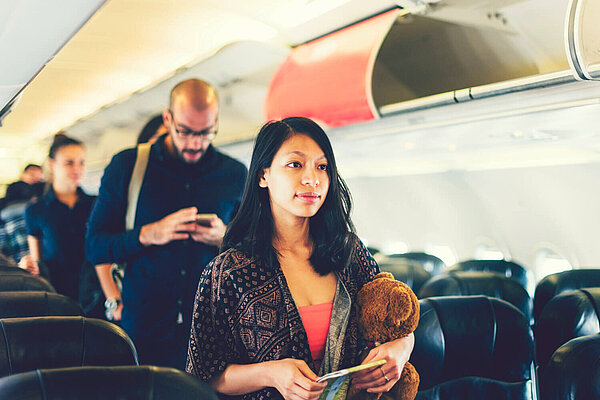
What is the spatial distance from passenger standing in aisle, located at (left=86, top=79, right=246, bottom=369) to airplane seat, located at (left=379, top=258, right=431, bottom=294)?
8.72 ft

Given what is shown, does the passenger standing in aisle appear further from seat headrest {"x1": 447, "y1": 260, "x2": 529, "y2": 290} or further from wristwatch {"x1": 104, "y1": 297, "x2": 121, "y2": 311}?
seat headrest {"x1": 447, "y1": 260, "x2": 529, "y2": 290}

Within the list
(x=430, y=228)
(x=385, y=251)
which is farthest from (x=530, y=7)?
(x=385, y=251)

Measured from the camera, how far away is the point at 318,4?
13.5 ft

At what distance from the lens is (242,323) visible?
162cm

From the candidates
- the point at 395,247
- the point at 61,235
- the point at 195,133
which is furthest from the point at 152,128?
the point at 395,247

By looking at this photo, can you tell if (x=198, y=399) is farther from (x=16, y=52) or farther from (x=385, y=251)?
(x=385, y=251)

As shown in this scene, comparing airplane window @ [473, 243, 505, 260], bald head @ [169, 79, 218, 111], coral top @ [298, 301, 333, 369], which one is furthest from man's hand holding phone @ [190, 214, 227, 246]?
airplane window @ [473, 243, 505, 260]

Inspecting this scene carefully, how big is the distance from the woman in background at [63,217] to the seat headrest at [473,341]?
108 inches

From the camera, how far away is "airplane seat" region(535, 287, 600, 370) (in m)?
2.63

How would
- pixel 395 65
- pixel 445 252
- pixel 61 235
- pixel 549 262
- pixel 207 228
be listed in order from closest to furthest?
pixel 207 228 → pixel 61 235 → pixel 395 65 → pixel 549 262 → pixel 445 252

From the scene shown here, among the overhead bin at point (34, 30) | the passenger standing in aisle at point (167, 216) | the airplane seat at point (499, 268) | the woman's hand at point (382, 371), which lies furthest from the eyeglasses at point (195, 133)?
the airplane seat at point (499, 268)

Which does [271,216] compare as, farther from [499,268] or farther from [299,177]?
[499,268]

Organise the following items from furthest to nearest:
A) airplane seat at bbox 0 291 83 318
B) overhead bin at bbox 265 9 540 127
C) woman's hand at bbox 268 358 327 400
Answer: overhead bin at bbox 265 9 540 127
airplane seat at bbox 0 291 83 318
woman's hand at bbox 268 358 327 400

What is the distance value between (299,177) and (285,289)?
34 centimetres
